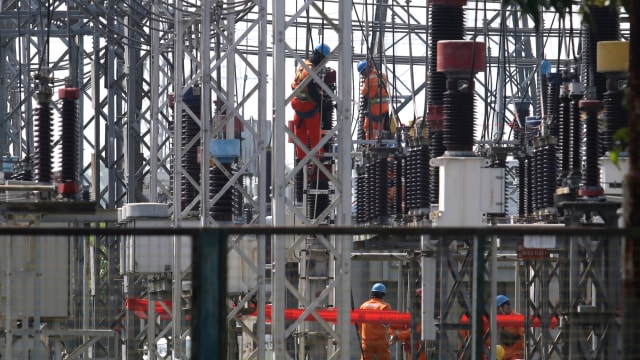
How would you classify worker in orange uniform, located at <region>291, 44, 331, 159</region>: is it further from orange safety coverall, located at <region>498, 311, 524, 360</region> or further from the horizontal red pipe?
orange safety coverall, located at <region>498, 311, 524, 360</region>

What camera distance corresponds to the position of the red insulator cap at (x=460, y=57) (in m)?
12.0

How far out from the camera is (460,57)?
39.6ft

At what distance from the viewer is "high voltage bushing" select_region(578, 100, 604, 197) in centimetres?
1114

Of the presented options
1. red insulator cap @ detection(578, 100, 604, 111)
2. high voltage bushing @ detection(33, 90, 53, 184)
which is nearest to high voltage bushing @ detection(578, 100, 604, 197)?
red insulator cap @ detection(578, 100, 604, 111)

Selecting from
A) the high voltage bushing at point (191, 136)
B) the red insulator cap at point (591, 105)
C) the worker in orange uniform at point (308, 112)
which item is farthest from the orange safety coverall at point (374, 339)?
the red insulator cap at point (591, 105)

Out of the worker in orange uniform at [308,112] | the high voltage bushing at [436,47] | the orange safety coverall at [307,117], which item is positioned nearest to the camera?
the high voltage bushing at [436,47]

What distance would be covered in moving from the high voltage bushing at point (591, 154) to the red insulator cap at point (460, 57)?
0.88 meters

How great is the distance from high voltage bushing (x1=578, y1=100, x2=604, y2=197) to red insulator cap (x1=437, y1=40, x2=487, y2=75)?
88 centimetres

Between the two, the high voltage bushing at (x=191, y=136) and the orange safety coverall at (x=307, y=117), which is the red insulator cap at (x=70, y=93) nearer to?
the orange safety coverall at (x=307, y=117)

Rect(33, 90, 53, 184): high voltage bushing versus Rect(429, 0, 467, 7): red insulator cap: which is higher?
Rect(429, 0, 467, 7): red insulator cap

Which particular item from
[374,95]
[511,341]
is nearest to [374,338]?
[511,341]

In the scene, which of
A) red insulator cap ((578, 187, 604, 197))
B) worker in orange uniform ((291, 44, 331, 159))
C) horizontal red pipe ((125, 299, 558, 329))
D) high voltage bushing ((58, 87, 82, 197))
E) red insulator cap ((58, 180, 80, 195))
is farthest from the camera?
worker in orange uniform ((291, 44, 331, 159))

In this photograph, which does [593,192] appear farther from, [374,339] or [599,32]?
[374,339]

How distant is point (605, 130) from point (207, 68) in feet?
11.3
